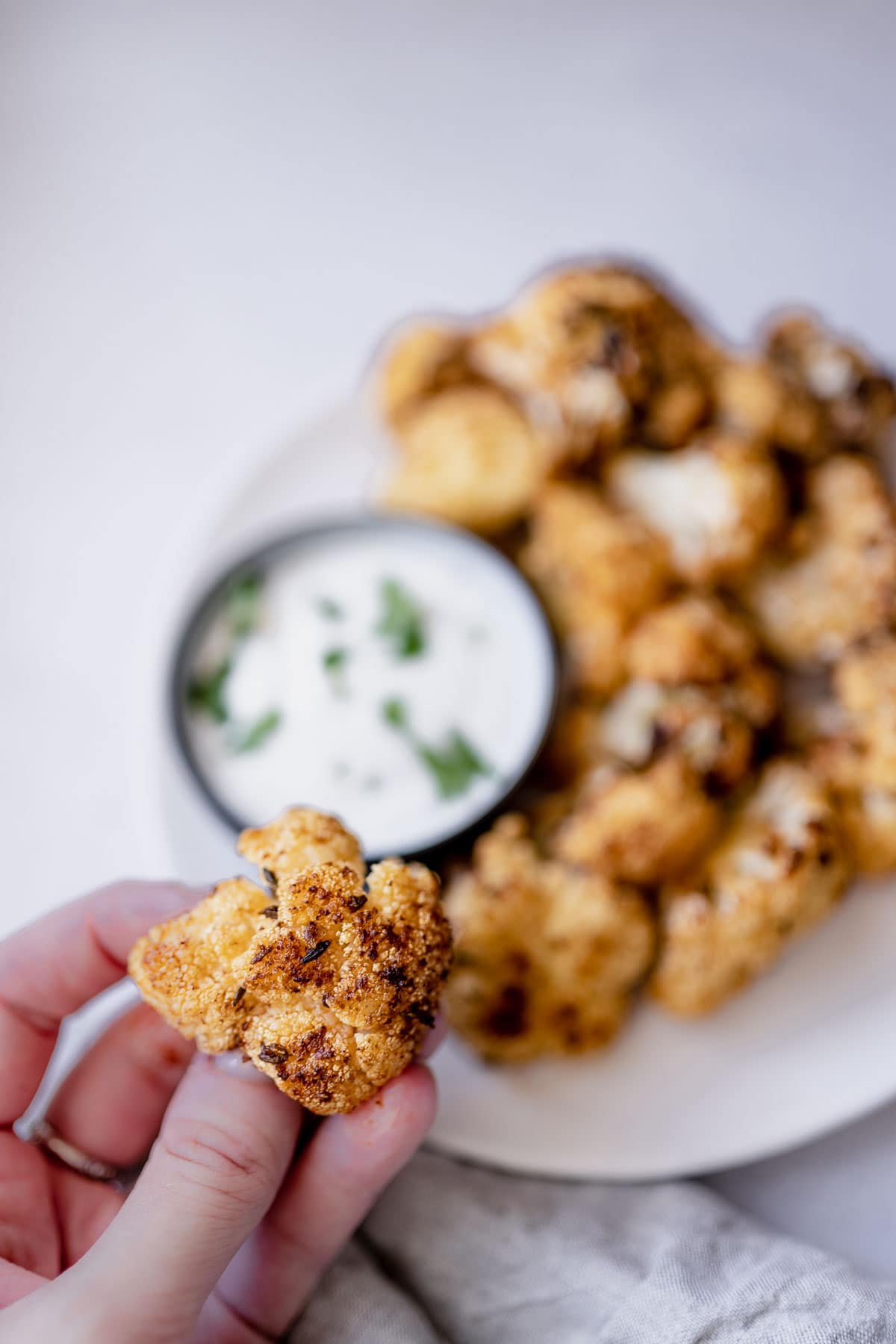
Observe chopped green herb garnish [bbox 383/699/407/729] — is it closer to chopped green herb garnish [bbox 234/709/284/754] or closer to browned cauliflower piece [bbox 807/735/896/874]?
chopped green herb garnish [bbox 234/709/284/754]

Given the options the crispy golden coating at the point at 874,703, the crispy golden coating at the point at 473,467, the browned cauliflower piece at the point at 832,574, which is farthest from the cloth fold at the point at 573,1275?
the crispy golden coating at the point at 473,467

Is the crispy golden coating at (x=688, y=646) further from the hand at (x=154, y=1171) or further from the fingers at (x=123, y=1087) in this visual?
the fingers at (x=123, y=1087)

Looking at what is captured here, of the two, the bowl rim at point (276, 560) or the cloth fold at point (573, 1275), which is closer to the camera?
the cloth fold at point (573, 1275)

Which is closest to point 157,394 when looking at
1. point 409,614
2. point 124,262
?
point 124,262

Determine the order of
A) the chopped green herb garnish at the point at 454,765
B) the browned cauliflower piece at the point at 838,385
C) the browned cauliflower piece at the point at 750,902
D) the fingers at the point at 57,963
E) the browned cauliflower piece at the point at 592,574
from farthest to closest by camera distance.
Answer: the browned cauliflower piece at the point at 838,385, the browned cauliflower piece at the point at 592,574, the chopped green herb garnish at the point at 454,765, the browned cauliflower piece at the point at 750,902, the fingers at the point at 57,963

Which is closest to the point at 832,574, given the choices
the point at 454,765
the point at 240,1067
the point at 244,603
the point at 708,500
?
the point at 708,500

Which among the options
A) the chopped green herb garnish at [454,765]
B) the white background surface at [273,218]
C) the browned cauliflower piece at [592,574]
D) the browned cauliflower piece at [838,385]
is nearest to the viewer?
the chopped green herb garnish at [454,765]

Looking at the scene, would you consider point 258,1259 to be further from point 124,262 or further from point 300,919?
point 124,262

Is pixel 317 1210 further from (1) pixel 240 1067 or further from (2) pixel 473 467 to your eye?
(2) pixel 473 467
